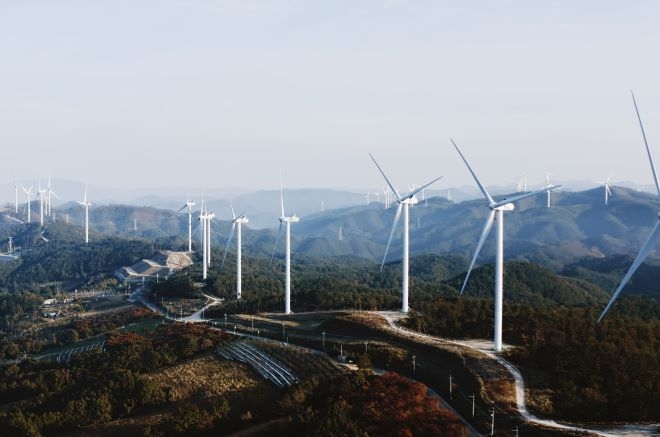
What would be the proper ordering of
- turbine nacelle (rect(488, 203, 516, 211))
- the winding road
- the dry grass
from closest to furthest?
the winding road
the dry grass
turbine nacelle (rect(488, 203, 516, 211))

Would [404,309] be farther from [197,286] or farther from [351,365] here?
[197,286]

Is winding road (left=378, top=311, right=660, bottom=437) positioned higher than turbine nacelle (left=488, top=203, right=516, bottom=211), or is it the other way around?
turbine nacelle (left=488, top=203, right=516, bottom=211)

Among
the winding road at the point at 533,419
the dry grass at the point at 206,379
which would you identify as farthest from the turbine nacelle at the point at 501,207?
the dry grass at the point at 206,379

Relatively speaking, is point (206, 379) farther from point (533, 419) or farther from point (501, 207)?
point (501, 207)

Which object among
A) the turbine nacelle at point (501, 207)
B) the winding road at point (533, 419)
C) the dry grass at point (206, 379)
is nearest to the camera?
the winding road at point (533, 419)

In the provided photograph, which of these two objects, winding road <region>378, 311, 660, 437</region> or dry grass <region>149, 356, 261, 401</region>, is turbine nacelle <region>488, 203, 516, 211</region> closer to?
winding road <region>378, 311, 660, 437</region>

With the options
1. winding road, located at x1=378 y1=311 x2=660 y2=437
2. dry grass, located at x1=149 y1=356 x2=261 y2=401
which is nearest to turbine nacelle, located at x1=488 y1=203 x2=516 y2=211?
winding road, located at x1=378 y1=311 x2=660 y2=437

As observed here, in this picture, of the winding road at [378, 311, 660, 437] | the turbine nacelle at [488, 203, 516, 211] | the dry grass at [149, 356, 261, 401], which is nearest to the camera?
the winding road at [378, 311, 660, 437]

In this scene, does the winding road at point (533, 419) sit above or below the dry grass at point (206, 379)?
above

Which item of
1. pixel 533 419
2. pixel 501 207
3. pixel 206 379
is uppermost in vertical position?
pixel 501 207

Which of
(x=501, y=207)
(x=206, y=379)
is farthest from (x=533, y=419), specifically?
(x=206, y=379)

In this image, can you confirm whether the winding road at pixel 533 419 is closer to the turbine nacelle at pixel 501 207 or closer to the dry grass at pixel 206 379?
the turbine nacelle at pixel 501 207
